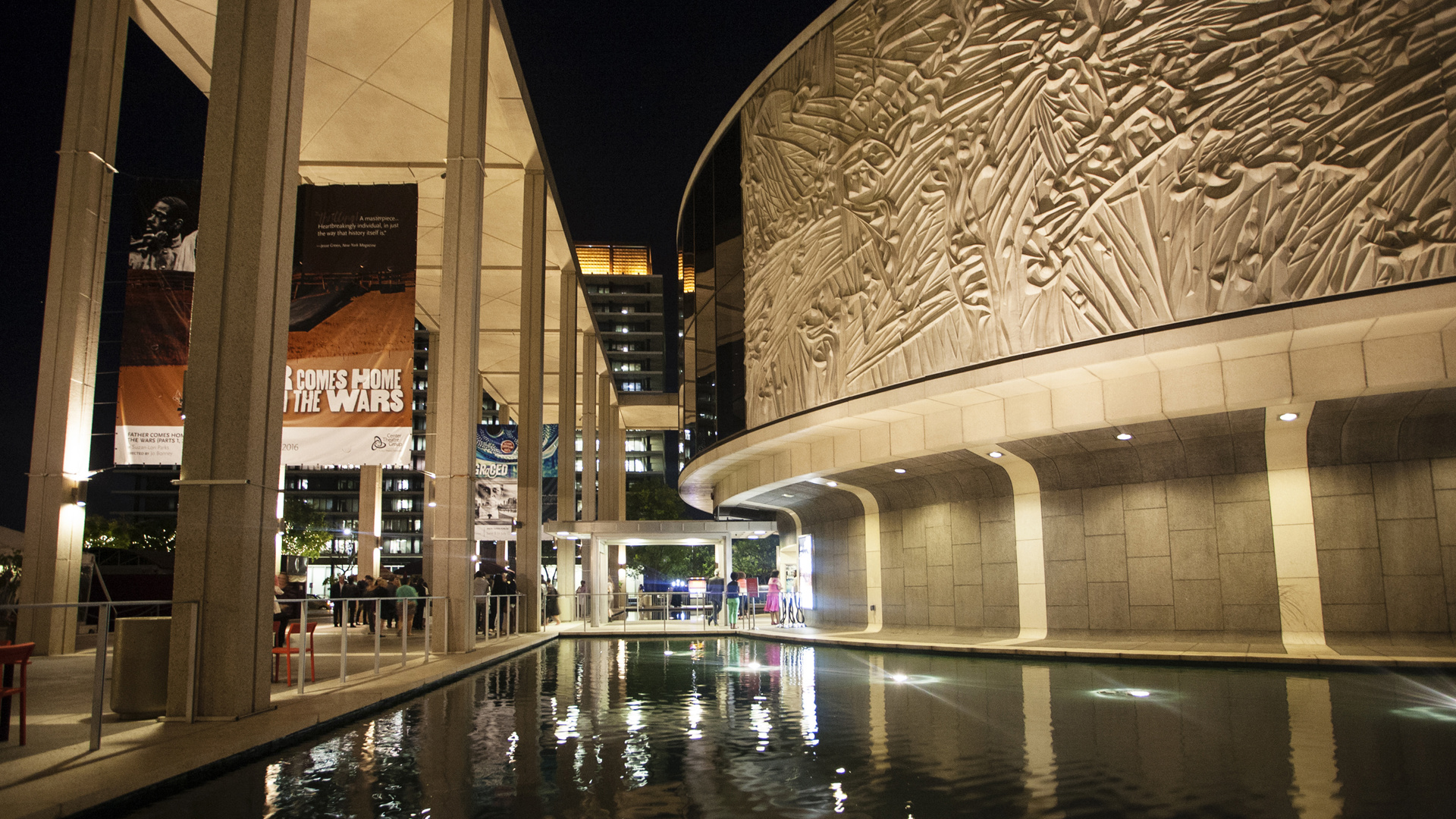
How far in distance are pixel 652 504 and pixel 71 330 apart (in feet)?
180

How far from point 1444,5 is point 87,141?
72.6 ft

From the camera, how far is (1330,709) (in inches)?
365

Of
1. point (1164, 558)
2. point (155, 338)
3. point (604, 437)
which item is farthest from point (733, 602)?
point (604, 437)

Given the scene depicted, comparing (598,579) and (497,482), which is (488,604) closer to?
(497,482)

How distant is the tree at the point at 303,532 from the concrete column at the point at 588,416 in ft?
68.9

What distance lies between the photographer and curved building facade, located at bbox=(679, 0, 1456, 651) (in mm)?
12812

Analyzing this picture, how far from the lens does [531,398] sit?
2778 cm

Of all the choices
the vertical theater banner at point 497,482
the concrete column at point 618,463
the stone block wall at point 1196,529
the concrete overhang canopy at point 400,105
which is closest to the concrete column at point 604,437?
the concrete column at point 618,463

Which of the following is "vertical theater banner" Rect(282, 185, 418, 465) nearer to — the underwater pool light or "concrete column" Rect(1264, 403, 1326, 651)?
the underwater pool light

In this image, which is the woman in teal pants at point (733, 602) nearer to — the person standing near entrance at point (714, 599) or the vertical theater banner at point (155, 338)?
the person standing near entrance at point (714, 599)

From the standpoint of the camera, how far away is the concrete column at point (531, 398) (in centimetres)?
2669

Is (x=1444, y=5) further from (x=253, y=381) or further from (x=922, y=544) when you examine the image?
(x=253, y=381)

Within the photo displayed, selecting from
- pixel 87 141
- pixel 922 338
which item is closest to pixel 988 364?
pixel 922 338

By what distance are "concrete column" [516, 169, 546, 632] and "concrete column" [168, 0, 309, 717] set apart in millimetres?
16381
